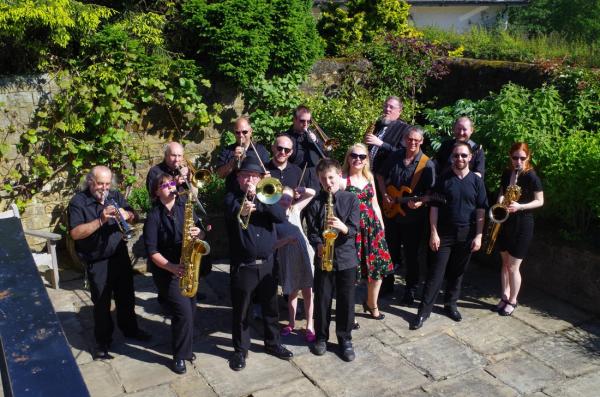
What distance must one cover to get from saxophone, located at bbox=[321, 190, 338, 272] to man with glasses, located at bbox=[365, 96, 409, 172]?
1904 mm

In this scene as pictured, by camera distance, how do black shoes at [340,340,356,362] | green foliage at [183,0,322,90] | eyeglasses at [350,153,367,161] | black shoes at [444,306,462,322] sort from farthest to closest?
green foliage at [183,0,322,90] → black shoes at [444,306,462,322] → eyeglasses at [350,153,367,161] → black shoes at [340,340,356,362]

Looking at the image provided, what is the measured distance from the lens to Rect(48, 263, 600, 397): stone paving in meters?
5.04

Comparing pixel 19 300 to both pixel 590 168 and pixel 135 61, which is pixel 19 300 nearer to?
pixel 590 168

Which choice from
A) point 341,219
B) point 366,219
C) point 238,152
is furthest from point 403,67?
point 341,219

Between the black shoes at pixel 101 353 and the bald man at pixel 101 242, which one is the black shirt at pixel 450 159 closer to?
the bald man at pixel 101 242

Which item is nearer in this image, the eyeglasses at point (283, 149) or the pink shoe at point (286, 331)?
the pink shoe at point (286, 331)

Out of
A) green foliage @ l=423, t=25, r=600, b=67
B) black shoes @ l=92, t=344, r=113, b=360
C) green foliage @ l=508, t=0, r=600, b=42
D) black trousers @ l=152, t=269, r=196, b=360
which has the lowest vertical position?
black shoes @ l=92, t=344, r=113, b=360

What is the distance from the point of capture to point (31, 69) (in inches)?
292

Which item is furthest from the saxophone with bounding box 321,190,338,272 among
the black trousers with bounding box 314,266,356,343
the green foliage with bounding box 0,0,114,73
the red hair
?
the green foliage with bounding box 0,0,114,73

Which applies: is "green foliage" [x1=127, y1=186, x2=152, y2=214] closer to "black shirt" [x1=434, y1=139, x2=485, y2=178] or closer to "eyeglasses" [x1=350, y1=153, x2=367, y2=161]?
"eyeglasses" [x1=350, y1=153, x2=367, y2=161]

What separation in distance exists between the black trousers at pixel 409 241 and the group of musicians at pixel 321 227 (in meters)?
0.01

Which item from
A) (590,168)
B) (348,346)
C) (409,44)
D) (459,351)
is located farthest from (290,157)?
(409,44)

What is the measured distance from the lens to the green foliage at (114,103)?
7457mm

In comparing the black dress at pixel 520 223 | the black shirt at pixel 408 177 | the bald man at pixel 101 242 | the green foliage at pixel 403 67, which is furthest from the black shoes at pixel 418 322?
the green foliage at pixel 403 67
